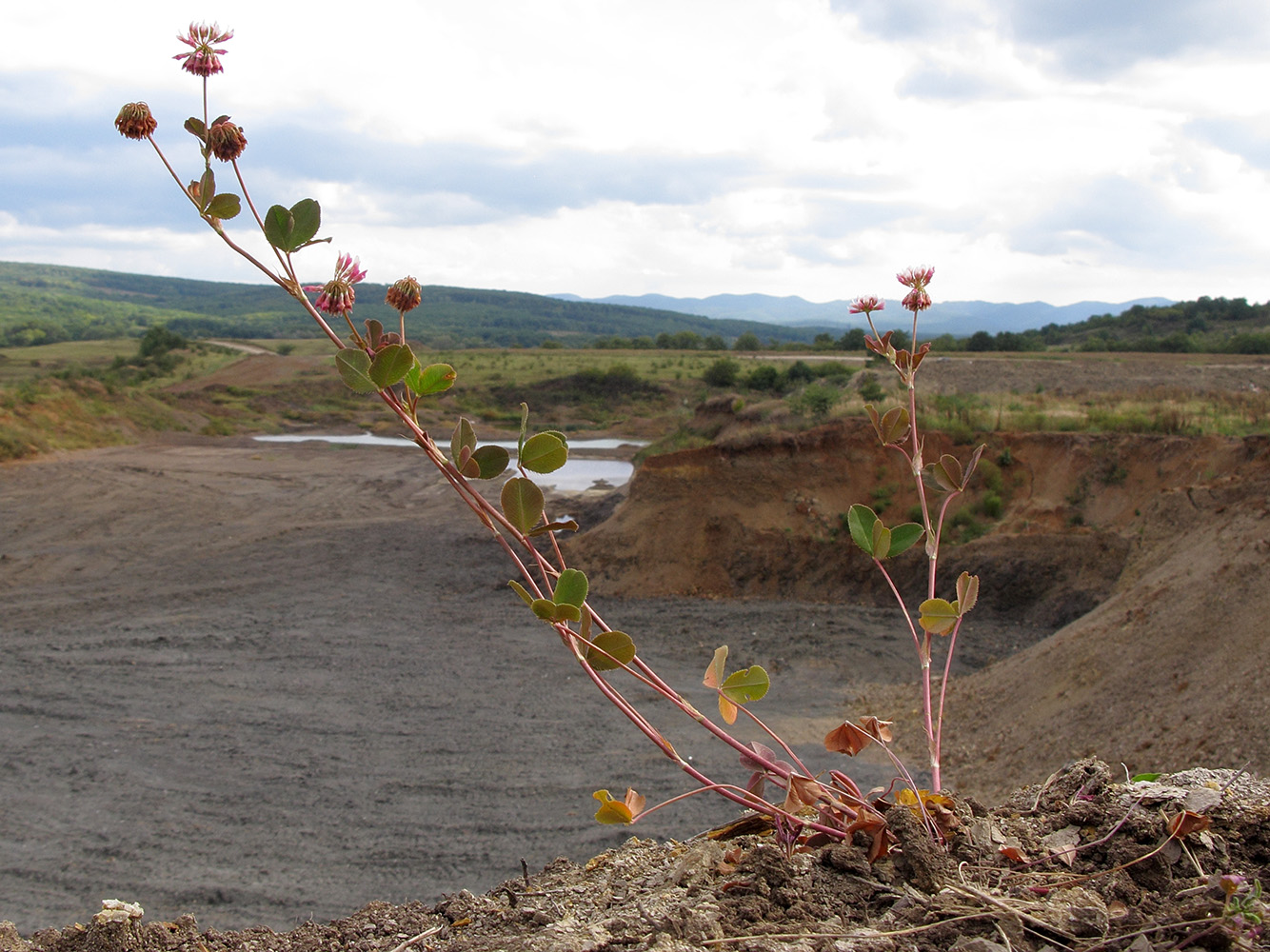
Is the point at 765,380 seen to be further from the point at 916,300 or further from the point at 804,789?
the point at 804,789

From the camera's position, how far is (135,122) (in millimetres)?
1495

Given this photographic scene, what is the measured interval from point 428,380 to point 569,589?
0.50m

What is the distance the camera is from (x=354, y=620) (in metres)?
13.0

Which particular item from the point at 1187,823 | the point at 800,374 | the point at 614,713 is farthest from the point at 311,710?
the point at 800,374

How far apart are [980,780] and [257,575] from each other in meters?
13.0

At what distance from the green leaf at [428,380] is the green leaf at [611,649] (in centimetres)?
56

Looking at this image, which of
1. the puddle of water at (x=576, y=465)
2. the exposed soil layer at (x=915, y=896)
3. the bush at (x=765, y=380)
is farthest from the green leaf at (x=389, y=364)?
the bush at (x=765, y=380)

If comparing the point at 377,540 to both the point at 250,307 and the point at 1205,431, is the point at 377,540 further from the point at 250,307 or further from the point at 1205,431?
the point at 250,307

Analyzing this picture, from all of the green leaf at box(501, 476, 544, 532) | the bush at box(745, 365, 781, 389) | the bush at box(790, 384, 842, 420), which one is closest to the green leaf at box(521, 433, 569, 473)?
the green leaf at box(501, 476, 544, 532)

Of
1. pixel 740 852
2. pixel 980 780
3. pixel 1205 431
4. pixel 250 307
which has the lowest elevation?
pixel 980 780

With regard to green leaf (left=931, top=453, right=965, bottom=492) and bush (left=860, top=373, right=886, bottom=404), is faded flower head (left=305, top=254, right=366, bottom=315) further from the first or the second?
bush (left=860, top=373, right=886, bottom=404)

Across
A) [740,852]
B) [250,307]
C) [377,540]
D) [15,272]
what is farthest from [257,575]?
[15,272]

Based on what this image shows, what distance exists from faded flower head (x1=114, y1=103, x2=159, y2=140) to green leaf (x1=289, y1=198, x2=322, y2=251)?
12.9 inches

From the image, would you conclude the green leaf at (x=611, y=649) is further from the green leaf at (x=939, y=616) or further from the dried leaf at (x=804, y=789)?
the green leaf at (x=939, y=616)
